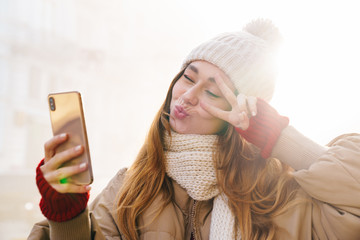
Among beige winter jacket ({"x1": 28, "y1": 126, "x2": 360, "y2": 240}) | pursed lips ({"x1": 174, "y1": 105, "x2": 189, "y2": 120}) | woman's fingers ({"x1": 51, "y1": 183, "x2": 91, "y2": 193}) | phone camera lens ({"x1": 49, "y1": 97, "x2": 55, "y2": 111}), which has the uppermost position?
phone camera lens ({"x1": 49, "y1": 97, "x2": 55, "y2": 111})

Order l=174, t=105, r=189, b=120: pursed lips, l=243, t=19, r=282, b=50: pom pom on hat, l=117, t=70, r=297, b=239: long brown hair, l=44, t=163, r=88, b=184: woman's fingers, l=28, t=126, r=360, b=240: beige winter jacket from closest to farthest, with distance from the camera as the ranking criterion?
l=44, t=163, r=88, b=184: woman's fingers, l=28, t=126, r=360, b=240: beige winter jacket, l=117, t=70, r=297, b=239: long brown hair, l=174, t=105, r=189, b=120: pursed lips, l=243, t=19, r=282, b=50: pom pom on hat

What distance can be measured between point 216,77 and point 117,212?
0.61 metres

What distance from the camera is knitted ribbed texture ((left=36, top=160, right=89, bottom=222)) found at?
0.76 m

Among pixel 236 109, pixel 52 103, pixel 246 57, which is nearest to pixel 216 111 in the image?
pixel 236 109

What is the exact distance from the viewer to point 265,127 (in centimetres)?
100

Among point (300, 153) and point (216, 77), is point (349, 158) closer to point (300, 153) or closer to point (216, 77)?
point (300, 153)

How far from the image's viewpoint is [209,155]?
1153mm

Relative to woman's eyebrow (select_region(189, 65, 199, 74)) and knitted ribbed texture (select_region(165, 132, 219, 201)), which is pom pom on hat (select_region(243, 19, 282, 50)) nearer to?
woman's eyebrow (select_region(189, 65, 199, 74))

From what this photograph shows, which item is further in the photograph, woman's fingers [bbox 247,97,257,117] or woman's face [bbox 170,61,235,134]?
woman's face [bbox 170,61,235,134]

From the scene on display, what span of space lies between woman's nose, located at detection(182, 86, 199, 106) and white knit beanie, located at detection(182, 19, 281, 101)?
0.14 metres

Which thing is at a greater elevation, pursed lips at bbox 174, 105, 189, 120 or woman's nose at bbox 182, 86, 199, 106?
woman's nose at bbox 182, 86, 199, 106

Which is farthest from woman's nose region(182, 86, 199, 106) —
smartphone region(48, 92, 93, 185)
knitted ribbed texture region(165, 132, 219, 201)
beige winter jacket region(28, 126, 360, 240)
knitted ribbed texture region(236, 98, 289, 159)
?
smartphone region(48, 92, 93, 185)

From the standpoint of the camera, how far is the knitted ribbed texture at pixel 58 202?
76 cm

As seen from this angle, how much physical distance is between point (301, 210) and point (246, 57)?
0.60 metres
